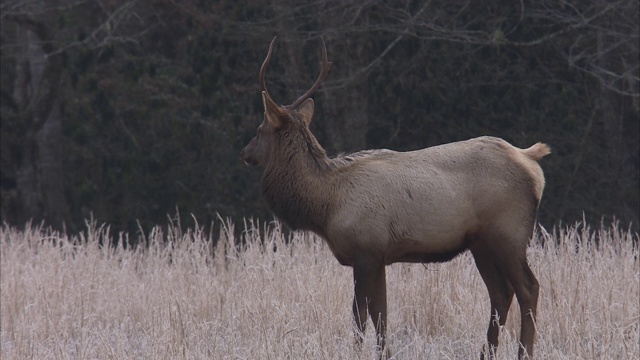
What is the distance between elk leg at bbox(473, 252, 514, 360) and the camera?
6.42 meters

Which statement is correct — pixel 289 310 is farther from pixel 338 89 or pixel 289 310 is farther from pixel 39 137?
pixel 39 137

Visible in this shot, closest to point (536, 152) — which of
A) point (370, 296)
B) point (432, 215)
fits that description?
point (432, 215)

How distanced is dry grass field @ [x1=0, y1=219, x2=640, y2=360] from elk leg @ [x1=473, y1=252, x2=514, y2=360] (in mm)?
101

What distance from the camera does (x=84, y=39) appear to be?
59.2 feet

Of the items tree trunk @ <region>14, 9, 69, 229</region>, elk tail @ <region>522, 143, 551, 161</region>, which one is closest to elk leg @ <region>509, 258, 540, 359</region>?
elk tail @ <region>522, 143, 551, 161</region>

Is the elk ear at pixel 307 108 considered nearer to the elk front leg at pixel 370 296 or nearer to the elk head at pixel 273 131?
the elk head at pixel 273 131

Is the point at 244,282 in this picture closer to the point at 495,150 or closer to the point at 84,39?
the point at 495,150

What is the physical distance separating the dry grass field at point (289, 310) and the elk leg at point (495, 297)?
0.33ft

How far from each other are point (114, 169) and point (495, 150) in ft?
50.4

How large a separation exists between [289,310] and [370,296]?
53.7 inches

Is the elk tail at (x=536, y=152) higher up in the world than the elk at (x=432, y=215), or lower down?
higher up

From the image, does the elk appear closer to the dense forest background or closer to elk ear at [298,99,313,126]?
elk ear at [298,99,313,126]

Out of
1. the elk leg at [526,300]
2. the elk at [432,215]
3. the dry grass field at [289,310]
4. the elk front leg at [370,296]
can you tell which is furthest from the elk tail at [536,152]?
the elk front leg at [370,296]

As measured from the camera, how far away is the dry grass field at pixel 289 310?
6562 millimetres
